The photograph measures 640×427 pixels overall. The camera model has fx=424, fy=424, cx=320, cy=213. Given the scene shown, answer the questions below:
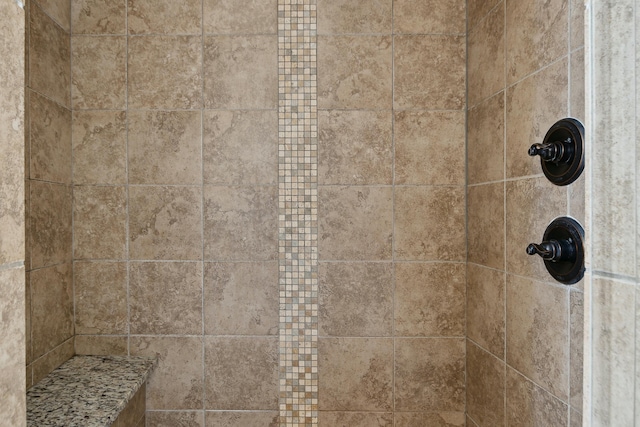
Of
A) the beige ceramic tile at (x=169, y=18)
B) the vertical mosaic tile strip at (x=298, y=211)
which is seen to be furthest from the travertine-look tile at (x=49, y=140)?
the vertical mosaic tile strip at (x=298, y=211)

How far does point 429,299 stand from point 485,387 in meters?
0.42

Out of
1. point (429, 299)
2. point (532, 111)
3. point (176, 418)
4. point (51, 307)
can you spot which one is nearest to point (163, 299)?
point (51, 307)

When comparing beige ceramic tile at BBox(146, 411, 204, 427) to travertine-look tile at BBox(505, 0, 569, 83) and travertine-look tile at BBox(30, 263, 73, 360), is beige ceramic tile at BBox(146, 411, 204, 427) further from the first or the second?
travertine-look tile at BBox(505, 0, 569, 83)

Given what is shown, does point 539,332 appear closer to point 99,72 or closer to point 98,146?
point 98,146

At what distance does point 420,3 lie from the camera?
194 cm

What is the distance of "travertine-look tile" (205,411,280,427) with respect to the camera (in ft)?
6.32

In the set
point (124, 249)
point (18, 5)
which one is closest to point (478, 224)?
point (124, 249)

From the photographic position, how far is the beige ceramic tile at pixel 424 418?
6.37 ft

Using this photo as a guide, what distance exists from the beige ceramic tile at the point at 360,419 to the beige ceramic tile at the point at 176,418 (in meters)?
0.60

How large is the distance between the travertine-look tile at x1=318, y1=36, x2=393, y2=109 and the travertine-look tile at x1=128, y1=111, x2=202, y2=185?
608 millimetres

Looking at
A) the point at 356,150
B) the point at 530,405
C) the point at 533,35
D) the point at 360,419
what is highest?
the point at 533,35

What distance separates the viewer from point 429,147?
195cm

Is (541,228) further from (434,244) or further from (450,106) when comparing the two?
(450,106)

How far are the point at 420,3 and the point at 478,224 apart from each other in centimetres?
104
